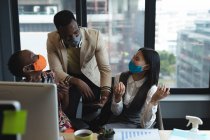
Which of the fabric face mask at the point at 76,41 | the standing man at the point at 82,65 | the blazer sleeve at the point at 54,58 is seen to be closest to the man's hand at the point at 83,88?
the standing man at the point at 82,65

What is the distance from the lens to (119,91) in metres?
1.74

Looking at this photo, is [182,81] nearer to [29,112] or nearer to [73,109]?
[73,109]

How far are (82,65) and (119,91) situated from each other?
0.65m

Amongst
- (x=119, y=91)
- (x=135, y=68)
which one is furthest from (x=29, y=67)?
(x=135, y=68)

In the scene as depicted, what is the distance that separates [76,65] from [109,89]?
384mm

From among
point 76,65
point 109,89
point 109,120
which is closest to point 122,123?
point 109,120

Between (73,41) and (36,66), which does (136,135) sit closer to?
(36,66)

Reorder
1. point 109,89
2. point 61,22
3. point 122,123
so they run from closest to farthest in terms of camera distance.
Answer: point 122,123 < point 61,22 < point 109,89

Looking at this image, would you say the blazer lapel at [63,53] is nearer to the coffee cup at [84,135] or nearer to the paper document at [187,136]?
the coffee cup at [84,135]

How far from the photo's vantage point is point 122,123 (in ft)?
6.05

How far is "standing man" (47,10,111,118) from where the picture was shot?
7.02ft

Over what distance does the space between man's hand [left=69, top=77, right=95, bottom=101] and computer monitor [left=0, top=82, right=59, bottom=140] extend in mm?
1064

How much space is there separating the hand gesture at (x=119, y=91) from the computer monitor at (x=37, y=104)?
0.73m

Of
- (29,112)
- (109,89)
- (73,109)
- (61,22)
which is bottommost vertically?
(73,109)
